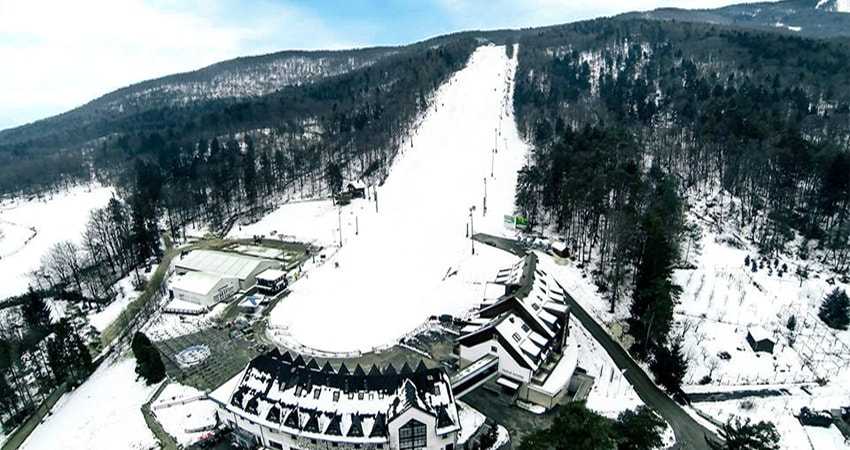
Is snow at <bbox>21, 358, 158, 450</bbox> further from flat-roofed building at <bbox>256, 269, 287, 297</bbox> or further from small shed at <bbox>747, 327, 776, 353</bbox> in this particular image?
small shed at <bbox>747, 327, 776, 353</bbox>

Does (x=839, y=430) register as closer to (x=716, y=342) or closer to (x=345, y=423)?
(x=716, y=342)

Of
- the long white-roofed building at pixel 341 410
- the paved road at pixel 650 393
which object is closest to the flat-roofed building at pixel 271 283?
the long white-roofed building at pixel 341 410

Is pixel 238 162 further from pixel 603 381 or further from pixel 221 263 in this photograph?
pixel 603 381

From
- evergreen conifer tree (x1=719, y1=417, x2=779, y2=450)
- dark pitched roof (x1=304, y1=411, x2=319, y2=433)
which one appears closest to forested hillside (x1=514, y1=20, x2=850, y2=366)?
evergreen conifer tree (x1=719, y1=417, x2=779, y2=450)

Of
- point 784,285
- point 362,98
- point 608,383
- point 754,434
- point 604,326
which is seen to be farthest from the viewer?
point 362,98

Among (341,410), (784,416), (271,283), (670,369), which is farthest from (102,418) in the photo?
(784,416)

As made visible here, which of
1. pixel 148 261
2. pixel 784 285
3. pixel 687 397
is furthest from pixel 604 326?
pixel 148 261
